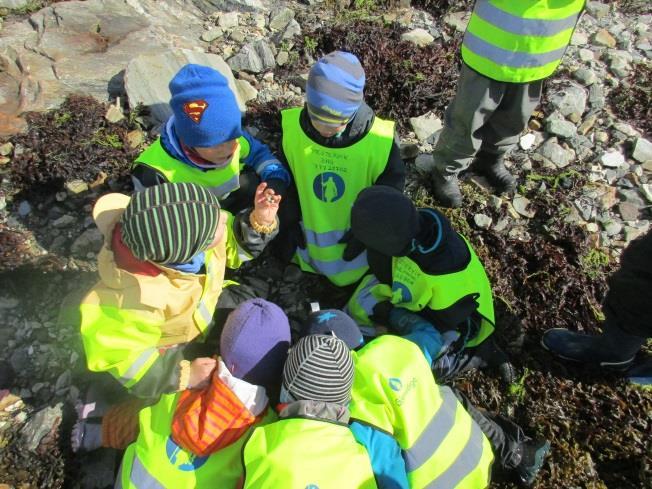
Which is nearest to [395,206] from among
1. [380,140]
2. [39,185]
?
[380,140]

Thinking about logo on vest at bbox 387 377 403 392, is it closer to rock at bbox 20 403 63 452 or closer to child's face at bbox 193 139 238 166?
child's face at bbox 193 139 238 166

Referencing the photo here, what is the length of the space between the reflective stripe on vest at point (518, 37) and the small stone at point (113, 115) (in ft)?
10.6

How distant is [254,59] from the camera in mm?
5422

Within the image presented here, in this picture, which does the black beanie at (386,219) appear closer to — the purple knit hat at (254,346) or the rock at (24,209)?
the purple knit hat at (254,346)

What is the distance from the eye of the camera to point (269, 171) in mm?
3893

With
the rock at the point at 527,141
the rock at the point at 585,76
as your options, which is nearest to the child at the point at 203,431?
the rock at the point at 527,141

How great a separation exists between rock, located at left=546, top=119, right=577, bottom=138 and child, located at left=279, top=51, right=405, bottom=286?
2.25 metres

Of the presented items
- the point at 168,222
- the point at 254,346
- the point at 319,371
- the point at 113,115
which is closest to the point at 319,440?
the point at 319,371

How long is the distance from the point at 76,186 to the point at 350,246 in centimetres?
253

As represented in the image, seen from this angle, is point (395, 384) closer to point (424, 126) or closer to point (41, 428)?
point (41, 428)

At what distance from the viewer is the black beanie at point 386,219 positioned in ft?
10.5

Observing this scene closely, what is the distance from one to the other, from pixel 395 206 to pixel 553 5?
1.69 meters

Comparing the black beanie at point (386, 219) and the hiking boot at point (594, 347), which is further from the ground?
the black beanie at point (386, 219)

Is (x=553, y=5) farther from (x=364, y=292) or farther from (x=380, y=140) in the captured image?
(x=364, y=292)
